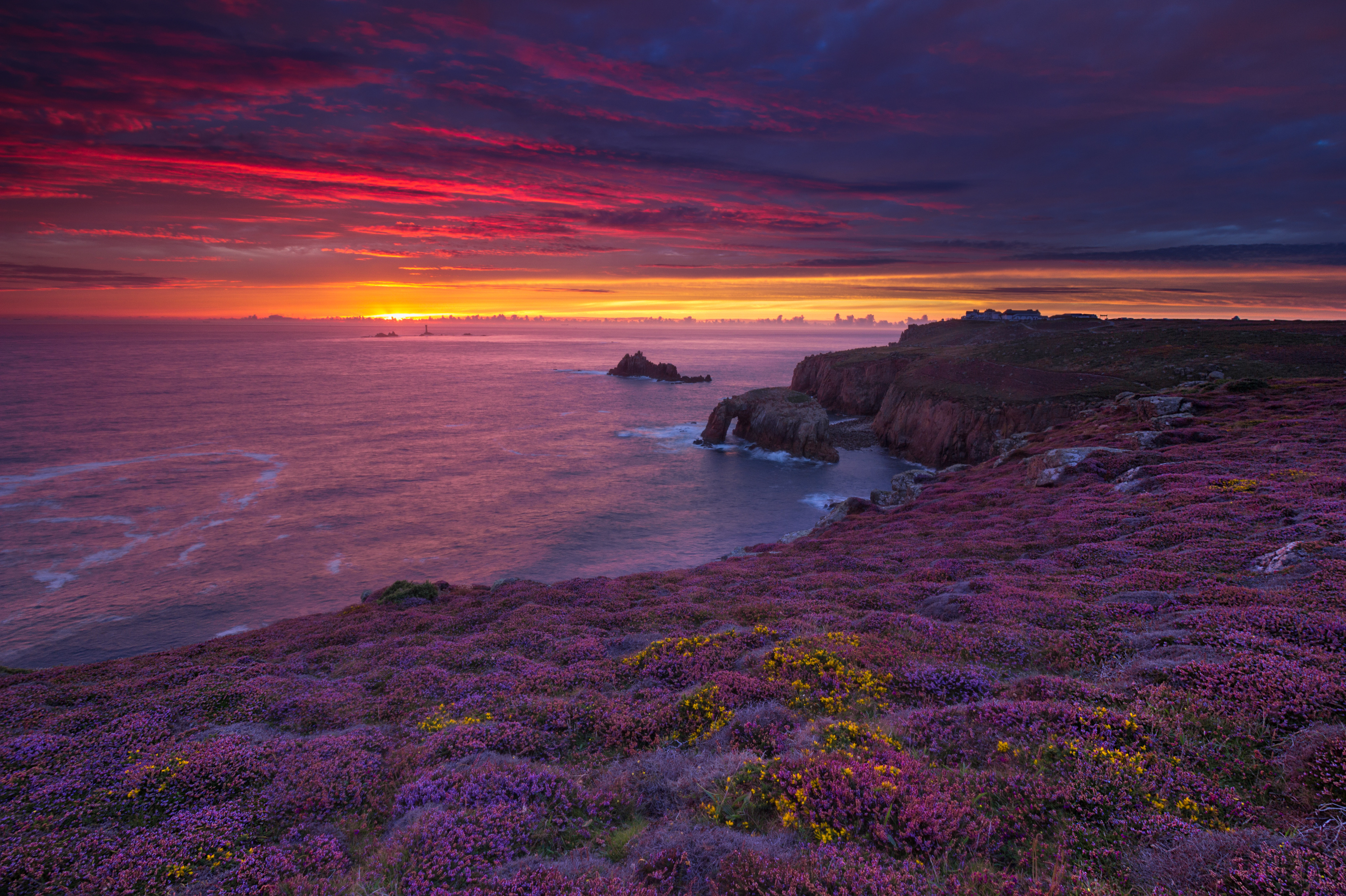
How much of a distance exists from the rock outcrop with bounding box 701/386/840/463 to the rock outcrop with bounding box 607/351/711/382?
198 ft

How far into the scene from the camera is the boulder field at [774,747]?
193 inches

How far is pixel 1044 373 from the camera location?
65.8 metres

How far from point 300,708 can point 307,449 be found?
6502 cm

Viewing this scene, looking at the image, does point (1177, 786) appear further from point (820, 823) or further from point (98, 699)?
point (98, 699)

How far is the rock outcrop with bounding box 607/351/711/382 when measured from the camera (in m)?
138

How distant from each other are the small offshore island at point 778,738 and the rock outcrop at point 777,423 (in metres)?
49.1

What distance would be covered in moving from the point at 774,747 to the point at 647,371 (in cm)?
13920

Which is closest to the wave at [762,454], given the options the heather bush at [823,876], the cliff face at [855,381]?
the cliff face at [855,381]

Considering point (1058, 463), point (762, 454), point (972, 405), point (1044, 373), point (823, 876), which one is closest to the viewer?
point (823, 876)

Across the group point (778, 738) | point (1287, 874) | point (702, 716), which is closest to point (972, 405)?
point (702, 716)

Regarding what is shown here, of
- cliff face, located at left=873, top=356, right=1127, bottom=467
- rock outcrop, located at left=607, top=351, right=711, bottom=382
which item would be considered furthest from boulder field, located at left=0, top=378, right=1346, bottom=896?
rock outcrop, located at left=607, top=351, right=711, bottom=382

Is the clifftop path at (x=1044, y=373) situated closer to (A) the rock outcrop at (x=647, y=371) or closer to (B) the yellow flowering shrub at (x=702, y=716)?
(A) the rock outcrop at (x=647, y=371)

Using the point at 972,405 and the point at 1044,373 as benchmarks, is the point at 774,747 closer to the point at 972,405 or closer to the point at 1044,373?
the point at 972,405

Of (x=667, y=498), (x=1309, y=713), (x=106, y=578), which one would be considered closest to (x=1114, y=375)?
(x=667, y=498)
